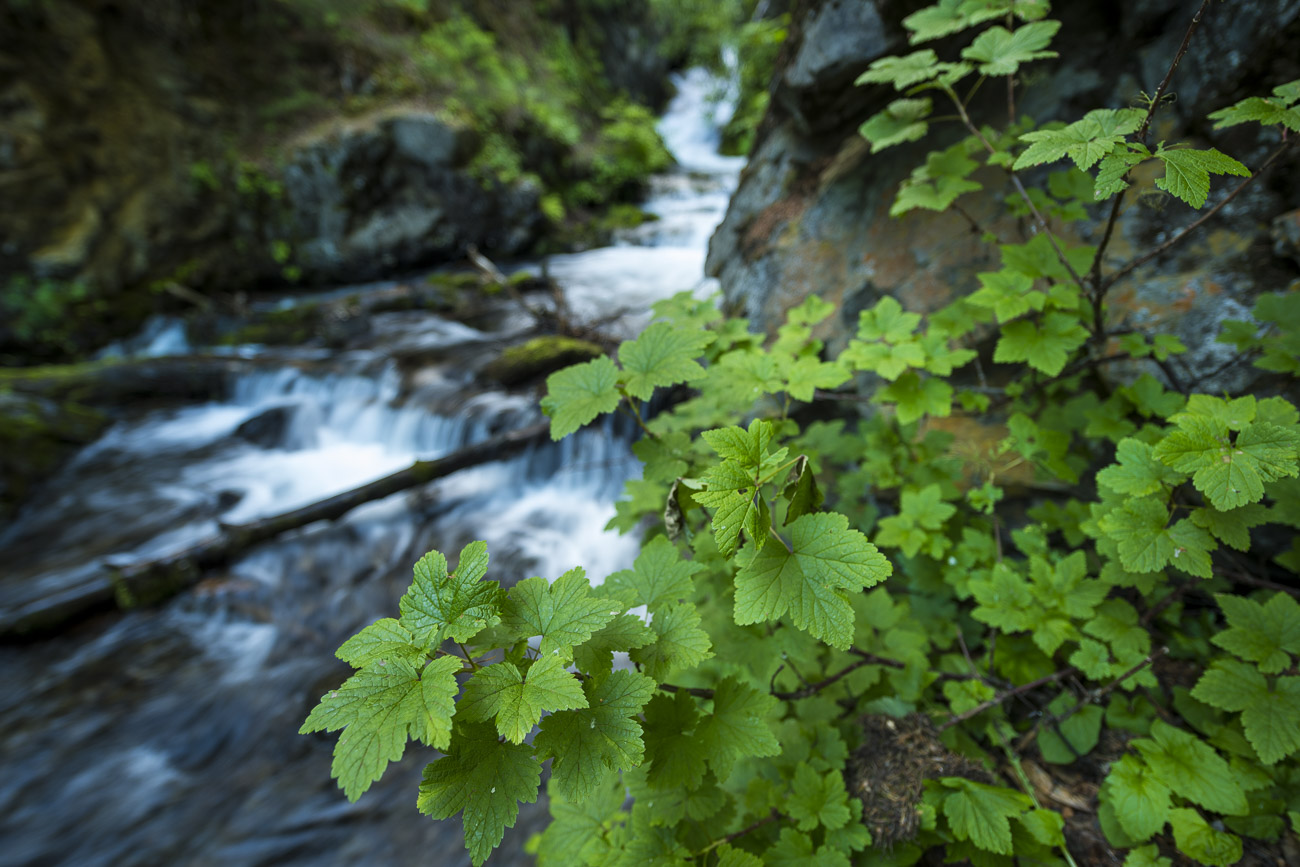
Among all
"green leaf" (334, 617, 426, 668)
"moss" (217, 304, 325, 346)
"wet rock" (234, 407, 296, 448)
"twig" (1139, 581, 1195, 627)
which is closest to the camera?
"green leaf" (334, 617, 426, 668)

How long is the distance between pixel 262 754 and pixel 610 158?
1561 cm

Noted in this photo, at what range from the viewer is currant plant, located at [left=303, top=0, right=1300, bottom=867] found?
1.00 meters

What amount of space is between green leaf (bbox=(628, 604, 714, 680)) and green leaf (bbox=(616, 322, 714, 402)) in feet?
2.10

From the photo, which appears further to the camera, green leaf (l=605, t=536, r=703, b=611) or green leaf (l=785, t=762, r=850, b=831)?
green leaf (l=785, t=762, r=850, b=831)

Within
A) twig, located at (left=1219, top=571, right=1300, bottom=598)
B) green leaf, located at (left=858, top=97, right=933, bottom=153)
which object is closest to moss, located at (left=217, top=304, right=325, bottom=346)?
green leaf, located at (left=858, top=97, right=933, bottom=153)

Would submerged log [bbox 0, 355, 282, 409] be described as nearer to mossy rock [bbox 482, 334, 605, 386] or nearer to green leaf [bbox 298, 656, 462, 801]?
mossy rock [bbox 482, 334, 605, 386]

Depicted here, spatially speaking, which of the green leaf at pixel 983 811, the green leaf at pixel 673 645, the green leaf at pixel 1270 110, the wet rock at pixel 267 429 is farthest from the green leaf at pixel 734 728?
the wet rock at pixel 267 429

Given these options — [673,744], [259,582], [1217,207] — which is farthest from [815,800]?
[259,582]

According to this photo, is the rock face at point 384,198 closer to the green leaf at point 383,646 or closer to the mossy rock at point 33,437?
the mossy rock at point 33,437

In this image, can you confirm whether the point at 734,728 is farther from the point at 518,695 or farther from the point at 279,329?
the point at 279,329

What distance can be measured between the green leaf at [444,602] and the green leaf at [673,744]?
0.50m

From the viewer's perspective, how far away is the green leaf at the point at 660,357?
153cm

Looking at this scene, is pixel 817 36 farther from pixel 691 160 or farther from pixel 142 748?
pixel 691 160

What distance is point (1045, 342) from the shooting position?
187 centimetres
